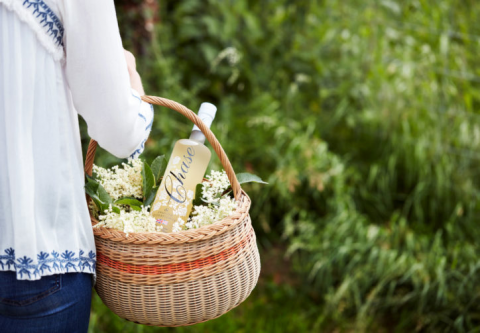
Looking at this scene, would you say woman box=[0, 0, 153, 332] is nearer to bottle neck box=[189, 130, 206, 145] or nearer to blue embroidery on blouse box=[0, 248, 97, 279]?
blue embroidery on blouse box=[0, 248, 97, 279]

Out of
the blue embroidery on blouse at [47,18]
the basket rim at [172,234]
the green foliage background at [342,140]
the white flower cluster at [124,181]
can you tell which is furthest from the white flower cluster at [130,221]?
the green foliage background at [342,140]

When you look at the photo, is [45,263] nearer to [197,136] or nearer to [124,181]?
[124,181]

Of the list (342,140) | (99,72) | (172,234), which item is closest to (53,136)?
(99,72)

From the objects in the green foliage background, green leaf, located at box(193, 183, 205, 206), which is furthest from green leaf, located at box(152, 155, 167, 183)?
the green foliage background

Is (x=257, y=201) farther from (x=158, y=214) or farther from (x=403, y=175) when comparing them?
(x=158, y=214)

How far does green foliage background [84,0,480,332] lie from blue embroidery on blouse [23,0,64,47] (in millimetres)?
1440

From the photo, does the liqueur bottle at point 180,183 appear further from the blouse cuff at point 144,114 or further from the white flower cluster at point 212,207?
the blouse cuff at point 144,114

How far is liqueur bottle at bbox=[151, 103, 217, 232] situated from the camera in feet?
3.77

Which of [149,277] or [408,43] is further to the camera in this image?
[408,43]

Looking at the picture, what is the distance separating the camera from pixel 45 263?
966 millimetres

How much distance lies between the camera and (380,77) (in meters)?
3.26

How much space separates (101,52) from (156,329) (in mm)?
1802

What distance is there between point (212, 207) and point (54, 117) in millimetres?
430

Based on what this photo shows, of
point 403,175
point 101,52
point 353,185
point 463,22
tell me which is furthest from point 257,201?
point 101,52
